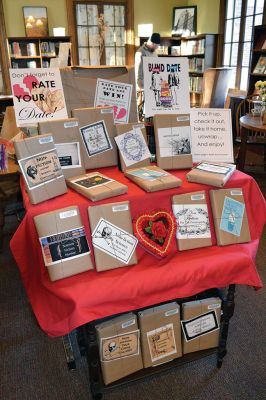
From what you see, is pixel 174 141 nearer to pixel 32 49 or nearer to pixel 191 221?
pixel 191 221

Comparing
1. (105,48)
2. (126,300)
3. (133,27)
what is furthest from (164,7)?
(126,300)

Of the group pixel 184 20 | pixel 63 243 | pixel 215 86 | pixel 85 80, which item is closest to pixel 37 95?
pixel 85 80

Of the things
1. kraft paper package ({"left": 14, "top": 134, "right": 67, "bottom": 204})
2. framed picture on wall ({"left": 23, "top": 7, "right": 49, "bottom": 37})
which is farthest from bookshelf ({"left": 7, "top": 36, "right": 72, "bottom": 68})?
kraft paper package ({"left": 14, "top": 134, "right": 67, "bottom": 204})

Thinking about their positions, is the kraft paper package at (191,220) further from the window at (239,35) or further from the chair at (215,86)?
the window at (239,35)

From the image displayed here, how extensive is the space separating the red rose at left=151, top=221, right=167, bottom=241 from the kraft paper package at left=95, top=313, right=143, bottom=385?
13.0 inches

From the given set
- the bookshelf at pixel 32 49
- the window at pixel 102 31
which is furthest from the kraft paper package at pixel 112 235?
the window at pixel 102 31

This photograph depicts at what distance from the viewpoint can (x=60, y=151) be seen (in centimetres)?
→ 145

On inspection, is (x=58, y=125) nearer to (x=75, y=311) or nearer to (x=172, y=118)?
(x=172, y=118)

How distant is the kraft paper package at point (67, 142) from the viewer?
1414mm

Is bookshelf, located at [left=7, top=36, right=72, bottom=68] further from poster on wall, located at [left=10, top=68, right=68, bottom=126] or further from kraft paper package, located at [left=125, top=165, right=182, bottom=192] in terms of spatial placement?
kraft paper package, located at [left=125, top=165, right=182, bottom=192]

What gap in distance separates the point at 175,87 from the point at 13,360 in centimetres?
155

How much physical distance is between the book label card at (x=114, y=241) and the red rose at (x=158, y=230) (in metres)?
0.08

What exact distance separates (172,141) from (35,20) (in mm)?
5518

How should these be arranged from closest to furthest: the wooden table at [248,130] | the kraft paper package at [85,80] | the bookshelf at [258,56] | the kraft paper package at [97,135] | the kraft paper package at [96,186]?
1. the kraft paper package at [96,186]
2. the kraft paper package at [97,135]
3. the kraft paper package at [85,80]
4. the wooden table at [248,130]
5. the bookshelf at [258,56]
